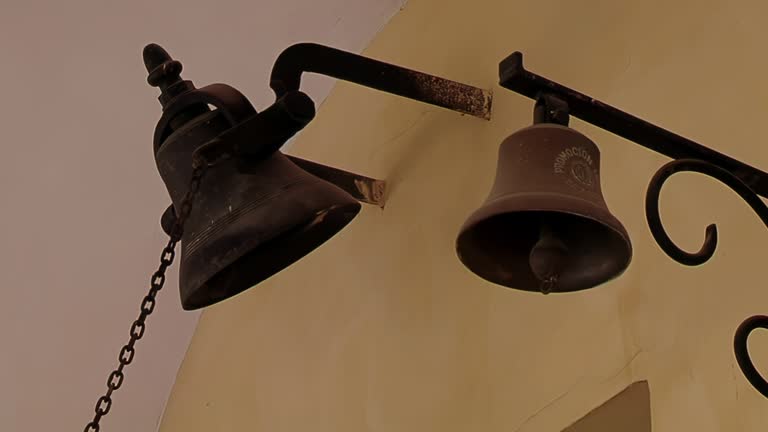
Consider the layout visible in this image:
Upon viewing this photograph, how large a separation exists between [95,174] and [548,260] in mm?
1678

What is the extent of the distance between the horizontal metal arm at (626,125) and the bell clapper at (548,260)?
0.43 ft

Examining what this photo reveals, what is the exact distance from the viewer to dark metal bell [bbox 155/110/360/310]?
1.57 meters

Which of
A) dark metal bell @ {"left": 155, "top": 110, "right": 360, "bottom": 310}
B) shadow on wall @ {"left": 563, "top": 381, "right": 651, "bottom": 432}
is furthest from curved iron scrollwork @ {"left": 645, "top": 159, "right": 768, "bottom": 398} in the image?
dark metal bell @ {"left": 155, "top": 110, "right": 360, "bottom": 310}

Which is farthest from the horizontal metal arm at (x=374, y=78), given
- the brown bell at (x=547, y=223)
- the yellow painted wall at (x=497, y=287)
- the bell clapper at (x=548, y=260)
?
the bell clapper at (x=548, y=260)

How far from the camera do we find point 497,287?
1.86 meters

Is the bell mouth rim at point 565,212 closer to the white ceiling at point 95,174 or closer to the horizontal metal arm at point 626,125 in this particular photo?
the horizontal metal arm at point 626,125

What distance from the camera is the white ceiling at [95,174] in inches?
104

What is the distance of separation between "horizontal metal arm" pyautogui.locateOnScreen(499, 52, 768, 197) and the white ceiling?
4.04ft

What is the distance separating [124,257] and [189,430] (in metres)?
0.41

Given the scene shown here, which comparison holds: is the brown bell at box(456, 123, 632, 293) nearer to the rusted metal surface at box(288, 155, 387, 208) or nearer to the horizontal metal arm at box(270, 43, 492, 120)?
the horizontal metal arm at box(270, 43, 492, 120)

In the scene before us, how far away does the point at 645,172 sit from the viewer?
1.64 metres

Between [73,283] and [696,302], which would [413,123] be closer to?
[696,302]

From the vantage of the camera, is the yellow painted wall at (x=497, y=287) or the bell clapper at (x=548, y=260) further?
the yellow painted wall at (x=497, y=287)

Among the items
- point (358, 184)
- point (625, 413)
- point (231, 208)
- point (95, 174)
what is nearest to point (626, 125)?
point (625, 413)
